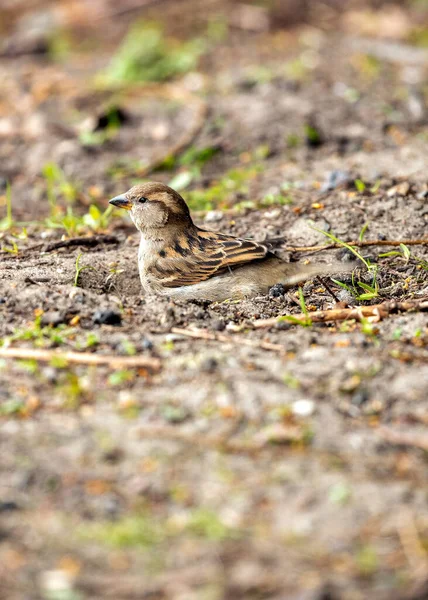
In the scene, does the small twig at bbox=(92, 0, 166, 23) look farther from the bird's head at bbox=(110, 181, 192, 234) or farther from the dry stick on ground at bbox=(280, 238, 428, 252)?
the dry stick on ground at bbox=(280, 238, 428, 252)

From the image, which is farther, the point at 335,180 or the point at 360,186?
the point at 335,180

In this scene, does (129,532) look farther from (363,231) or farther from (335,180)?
(335,180)

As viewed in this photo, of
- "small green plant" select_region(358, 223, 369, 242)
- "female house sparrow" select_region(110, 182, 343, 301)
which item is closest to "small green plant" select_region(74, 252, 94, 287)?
"female house sparrow" select_region(110, 182, 343, 301)

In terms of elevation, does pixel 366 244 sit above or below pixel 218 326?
below

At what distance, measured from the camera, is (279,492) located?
3.72m

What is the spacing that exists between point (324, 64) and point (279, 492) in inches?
323

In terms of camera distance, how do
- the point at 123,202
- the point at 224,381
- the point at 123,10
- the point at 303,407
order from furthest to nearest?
the point at 123,10 → the point at 123,202 → the point at 224,381 → the point at 303,407

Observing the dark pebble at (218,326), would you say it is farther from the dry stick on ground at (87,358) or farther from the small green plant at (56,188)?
the small green plant at (56,188)

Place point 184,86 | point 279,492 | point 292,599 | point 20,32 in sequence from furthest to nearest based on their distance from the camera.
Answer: point 20,32
point 184,86
point 279,492
point 292,599

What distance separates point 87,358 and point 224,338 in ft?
2.65

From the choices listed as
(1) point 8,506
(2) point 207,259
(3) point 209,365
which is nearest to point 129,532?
(1) point 8,506

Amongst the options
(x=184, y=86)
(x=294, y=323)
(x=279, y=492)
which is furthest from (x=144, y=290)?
(x=184, y=86)

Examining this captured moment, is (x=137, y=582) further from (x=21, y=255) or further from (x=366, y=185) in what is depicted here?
(x=366, y=185)

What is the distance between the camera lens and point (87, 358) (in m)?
4.70
